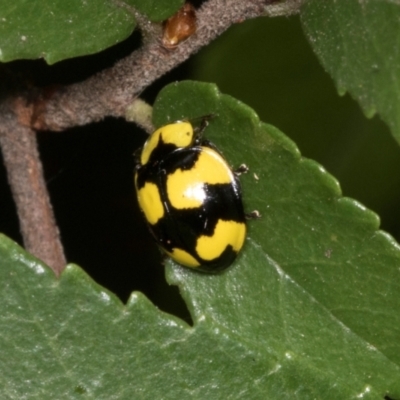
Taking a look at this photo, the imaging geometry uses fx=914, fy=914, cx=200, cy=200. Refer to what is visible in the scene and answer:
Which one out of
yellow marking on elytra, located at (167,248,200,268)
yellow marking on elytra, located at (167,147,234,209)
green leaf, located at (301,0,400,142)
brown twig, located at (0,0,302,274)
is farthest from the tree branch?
yellow marking on elytra, located at (167,248,200,268)

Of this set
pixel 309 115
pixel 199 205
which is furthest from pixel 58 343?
pixel 309 115

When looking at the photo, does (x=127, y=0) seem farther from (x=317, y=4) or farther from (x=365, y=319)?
(x=365, y=319)

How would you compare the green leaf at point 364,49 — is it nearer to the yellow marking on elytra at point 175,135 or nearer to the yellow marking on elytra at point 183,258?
the yellow marking on elytra at point 175,135

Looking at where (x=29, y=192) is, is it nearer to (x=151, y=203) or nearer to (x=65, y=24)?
(x=151, y=203)

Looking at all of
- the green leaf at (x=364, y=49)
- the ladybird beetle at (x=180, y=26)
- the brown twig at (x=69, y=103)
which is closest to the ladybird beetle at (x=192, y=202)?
the brown twig at (x=69, y=103)

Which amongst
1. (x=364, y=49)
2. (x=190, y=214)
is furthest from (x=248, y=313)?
(x=364, y=49)
